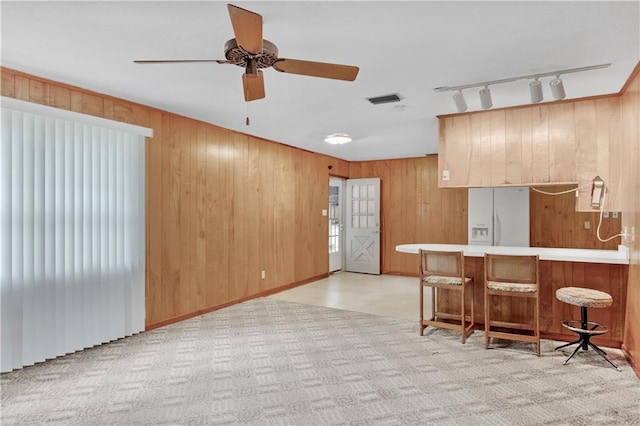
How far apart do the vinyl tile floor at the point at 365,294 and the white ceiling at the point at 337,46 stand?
2.70m

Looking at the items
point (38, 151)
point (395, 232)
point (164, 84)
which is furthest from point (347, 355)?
point (395, 232)

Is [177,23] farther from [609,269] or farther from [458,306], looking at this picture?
[609,269]

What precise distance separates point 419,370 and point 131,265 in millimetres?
3020

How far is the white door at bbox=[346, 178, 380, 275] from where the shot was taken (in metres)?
7.96

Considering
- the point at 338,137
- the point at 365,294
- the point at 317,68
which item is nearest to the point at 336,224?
the point at 365,294

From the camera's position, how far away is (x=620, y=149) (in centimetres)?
362

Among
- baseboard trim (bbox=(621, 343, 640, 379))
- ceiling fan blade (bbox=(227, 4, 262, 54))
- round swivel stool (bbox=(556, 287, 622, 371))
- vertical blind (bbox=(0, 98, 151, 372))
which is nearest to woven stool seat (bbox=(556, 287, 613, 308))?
round swivel stool (bbox=(556, 287, 622, 371))

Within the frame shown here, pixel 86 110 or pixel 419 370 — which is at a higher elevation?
pixel 86 110

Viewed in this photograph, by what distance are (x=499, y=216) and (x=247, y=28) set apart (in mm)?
5196

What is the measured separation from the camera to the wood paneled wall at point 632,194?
10.1ft

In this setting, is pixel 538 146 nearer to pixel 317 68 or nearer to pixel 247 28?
pixel 317 68

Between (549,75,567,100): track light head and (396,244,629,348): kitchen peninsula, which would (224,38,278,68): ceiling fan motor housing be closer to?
(549,75,567,100): track light head

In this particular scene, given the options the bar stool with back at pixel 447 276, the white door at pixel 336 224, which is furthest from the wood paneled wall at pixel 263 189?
the bar stool with back at pixel 447 276

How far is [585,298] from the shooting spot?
3209mm
